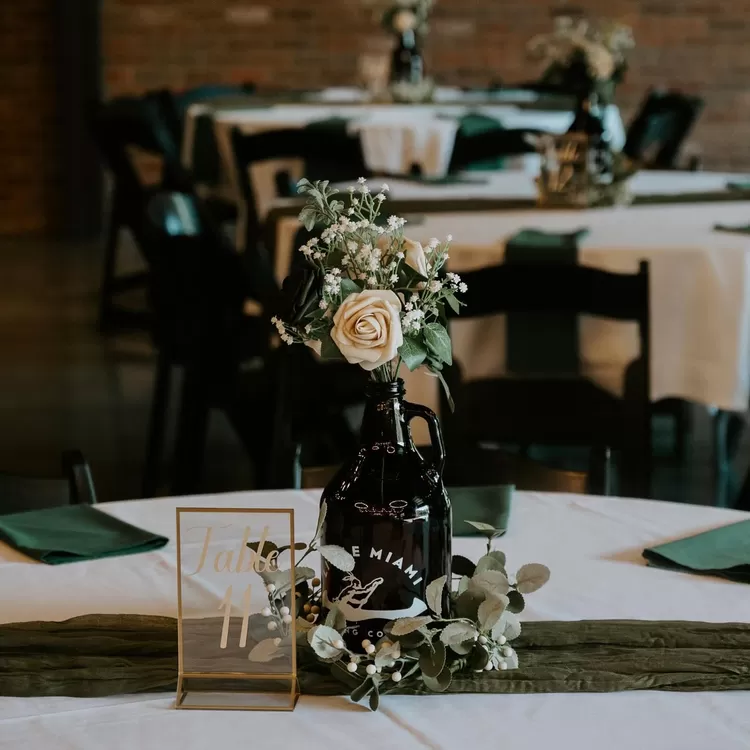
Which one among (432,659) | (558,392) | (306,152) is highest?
(306,152)

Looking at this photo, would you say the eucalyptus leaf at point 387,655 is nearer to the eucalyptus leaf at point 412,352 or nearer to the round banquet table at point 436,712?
the round banquet table at point 436,712

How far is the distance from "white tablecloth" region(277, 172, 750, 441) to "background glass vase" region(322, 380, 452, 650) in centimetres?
155

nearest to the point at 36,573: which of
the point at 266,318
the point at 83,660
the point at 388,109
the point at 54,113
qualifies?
the point at 83,660

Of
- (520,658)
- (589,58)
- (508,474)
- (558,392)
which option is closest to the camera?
(520,658)

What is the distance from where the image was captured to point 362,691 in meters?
1.03

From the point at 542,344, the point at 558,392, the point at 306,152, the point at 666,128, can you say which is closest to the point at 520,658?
the point at 558,392

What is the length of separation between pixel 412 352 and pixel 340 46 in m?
7.39

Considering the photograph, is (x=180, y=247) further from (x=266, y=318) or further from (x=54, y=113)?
(x=54, y=113)

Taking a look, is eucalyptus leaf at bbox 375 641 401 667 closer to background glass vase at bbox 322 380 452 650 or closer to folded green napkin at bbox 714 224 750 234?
background glass vase at bbox 322 380 452 650

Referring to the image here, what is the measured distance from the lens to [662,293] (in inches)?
108

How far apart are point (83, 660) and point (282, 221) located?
1964 mm

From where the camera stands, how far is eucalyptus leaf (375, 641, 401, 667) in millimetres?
1038

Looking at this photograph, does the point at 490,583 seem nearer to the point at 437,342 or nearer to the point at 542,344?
the point at 437,342

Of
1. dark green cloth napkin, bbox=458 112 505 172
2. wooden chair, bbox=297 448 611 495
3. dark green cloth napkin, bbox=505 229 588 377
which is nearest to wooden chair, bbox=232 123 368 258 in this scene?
dark green cloth napkin, bbox=458 112 505 172
